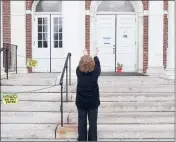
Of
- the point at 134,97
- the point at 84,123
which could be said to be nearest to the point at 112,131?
the point at 84,123

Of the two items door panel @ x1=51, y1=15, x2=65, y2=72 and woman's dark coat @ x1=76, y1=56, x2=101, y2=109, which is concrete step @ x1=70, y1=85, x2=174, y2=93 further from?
door panel @ x1=51, y1=15, x2=65, y2=72

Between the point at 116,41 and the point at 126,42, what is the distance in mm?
390

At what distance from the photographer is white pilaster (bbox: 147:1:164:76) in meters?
13.2

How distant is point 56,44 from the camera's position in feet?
47.4

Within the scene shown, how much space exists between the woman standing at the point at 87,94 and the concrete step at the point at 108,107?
1.52 metres

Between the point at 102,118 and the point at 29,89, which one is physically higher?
the point at 29,89

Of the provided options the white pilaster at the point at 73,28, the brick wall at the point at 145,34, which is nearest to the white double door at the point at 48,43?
the brick wall at the point at 145,34

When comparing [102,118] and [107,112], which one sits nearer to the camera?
[102,118]

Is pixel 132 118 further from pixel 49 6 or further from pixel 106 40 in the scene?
pixel 49 6

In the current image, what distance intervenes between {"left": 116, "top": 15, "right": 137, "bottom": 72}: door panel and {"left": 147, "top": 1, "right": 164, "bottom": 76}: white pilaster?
39.8 inches

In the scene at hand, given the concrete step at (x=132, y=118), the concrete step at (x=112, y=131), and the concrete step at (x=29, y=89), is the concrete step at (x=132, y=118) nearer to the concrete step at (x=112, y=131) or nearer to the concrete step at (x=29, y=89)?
the concrete step at (x=112, y=131)

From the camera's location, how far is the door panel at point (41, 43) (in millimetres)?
14367

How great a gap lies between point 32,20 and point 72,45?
433 centimetres

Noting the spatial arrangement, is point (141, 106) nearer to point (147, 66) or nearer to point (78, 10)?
point (78, 10)
